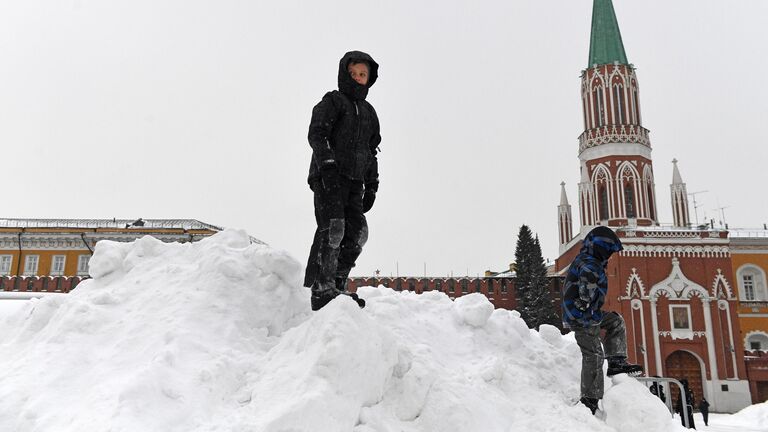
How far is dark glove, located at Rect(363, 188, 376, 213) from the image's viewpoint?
20.8 feet

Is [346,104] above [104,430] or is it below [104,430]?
above

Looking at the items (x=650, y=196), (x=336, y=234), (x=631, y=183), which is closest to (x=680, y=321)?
(x=650, y=196)

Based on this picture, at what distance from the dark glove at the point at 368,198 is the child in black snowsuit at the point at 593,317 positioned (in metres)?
2.24

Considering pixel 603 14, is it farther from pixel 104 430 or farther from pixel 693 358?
pixel 104 430

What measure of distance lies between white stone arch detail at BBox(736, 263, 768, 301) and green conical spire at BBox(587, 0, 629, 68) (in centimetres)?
1894

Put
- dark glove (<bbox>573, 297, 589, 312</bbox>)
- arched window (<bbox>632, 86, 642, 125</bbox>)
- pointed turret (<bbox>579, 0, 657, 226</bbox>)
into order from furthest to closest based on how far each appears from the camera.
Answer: arched window (<bbox>632, 86, 642, 125</bbox>) < pointed turret (<bbox>579, 0, 657, 226</bbox>) < dark glove (<bbox>573, 297, 589, 312</bbox>)

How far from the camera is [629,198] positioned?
4253 centimetres

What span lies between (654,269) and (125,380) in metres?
37.9

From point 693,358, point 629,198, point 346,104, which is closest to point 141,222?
point 629,198

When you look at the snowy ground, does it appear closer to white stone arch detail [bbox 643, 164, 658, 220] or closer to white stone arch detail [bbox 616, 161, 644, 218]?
white stone arch detail [bbox 616, 161, 644, 218]

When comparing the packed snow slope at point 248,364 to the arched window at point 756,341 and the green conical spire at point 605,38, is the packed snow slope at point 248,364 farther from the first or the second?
the arched window at point 756,341

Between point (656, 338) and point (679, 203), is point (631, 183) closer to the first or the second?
point (679, 203)

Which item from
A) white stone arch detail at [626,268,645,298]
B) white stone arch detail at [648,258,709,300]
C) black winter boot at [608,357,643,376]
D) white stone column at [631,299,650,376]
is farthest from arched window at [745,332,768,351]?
black winter boot at [608,357,643,376]

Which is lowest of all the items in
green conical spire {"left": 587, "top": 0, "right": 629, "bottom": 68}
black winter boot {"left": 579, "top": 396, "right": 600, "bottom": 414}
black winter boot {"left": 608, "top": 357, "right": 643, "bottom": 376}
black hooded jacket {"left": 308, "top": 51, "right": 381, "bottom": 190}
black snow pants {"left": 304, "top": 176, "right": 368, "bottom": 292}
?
black winter boot {"left": 579, "top": 396, "right": 600, "bottom": 414}
